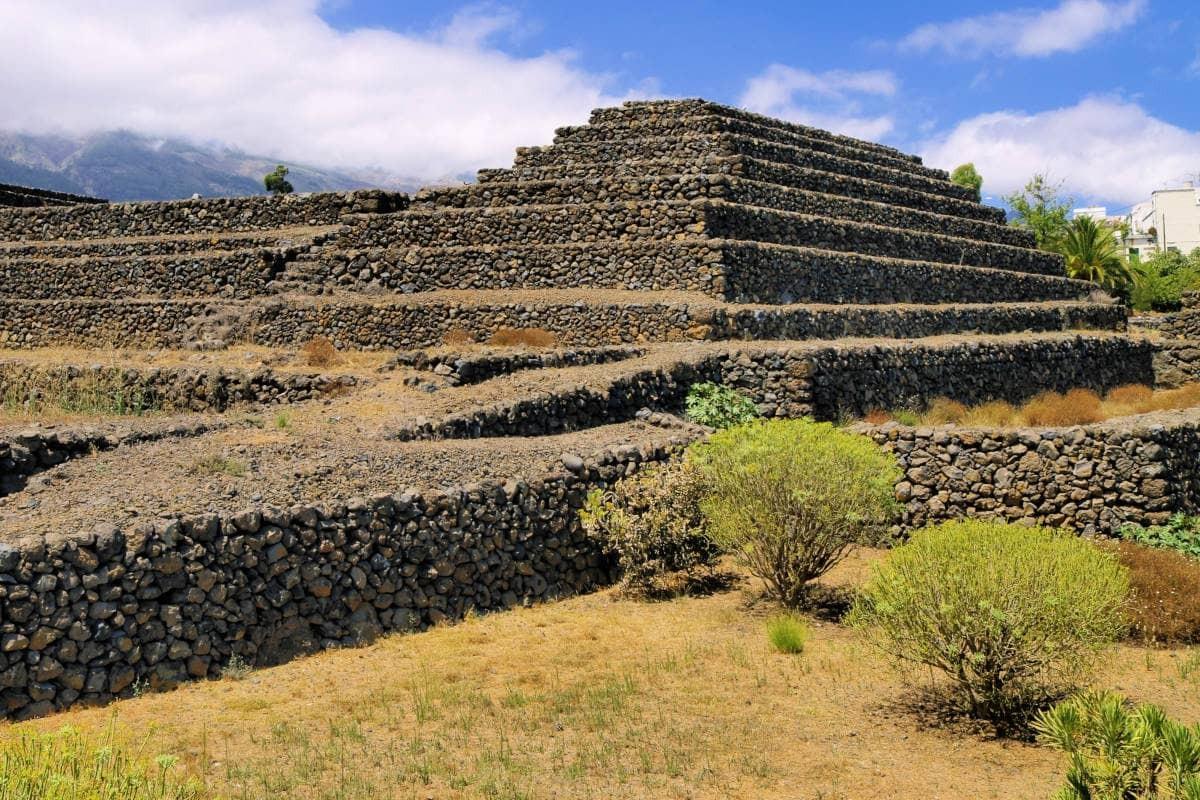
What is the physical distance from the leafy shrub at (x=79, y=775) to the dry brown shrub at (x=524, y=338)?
14767mm

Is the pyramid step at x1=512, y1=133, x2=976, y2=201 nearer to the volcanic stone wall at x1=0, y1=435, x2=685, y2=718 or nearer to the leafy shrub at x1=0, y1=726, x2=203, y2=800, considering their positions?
the volcanic stone wall at x1=0, y1=435, x2=685, y2=718

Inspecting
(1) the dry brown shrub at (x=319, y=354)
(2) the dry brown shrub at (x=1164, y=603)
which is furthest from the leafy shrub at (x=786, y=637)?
(1) the dry brown shrub at (x=319, y=354)

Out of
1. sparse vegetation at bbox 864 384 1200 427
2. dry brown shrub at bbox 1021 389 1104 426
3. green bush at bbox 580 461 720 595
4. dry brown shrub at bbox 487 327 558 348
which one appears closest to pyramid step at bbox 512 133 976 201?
dry brown shrub at bbox 487 327 558 348

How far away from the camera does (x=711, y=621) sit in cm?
1119

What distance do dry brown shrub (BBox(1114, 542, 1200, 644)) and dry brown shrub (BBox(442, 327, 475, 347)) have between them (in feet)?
46.9

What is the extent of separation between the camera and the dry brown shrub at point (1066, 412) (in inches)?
685

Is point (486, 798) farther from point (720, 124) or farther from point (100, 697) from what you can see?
point (720, 124)

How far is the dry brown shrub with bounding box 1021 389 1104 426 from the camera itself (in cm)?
1741

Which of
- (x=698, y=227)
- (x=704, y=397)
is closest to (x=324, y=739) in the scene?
(x=704, y=397)

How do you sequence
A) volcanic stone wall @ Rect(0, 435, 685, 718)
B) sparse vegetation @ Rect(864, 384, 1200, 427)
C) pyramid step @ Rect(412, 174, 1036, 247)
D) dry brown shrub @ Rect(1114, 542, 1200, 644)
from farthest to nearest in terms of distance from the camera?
pyramid step @ Rect(412, 174, 1036, 247), sparse vegetation @ Rect(864, 384, 1200, 427), dry brown shrub @ Rect(1114, 542, 1200, 644), volcanic stone wall @ Rect(0, 435, 685, 718)

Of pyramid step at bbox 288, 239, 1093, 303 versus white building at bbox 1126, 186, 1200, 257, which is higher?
white building at bbox 1126, 186, 1200, 257

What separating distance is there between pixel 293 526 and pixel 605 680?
10.4 feet

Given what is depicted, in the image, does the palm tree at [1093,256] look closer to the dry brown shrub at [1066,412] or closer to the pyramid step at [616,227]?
the pyramid step at [616,227]

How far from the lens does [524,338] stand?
21172mm
